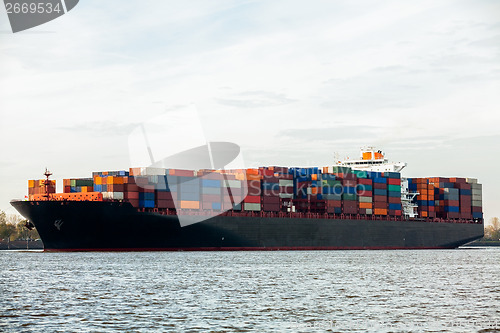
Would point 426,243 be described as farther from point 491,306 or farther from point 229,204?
point 491,306

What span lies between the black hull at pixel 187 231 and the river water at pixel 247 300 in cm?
2406

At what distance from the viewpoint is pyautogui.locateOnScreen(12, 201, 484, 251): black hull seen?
7881 centimetres

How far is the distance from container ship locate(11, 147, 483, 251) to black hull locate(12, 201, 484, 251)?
0.12 metres

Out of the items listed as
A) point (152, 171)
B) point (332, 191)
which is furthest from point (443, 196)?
point (152, 171)

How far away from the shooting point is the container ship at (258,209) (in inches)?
3162

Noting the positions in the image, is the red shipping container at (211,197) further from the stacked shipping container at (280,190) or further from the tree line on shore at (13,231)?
the tree line on shore at (13,231)

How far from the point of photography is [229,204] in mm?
90812

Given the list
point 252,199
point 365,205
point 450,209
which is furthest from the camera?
point 450,209

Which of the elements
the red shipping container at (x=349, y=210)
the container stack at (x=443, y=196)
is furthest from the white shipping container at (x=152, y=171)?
the container stack at (x=443, y=196)

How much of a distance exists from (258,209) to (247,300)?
5977 cm

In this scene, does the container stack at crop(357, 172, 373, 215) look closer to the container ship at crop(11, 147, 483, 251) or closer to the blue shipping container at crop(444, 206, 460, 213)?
the container ship at crop(11, 147, 483, 251)

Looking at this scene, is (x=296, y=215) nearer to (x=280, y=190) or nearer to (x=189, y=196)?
(x=280, y=190)

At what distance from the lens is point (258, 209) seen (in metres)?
94.5

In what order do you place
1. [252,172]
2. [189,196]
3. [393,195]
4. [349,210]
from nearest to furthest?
[189,196], [252,172], [349,210], [393,195]
